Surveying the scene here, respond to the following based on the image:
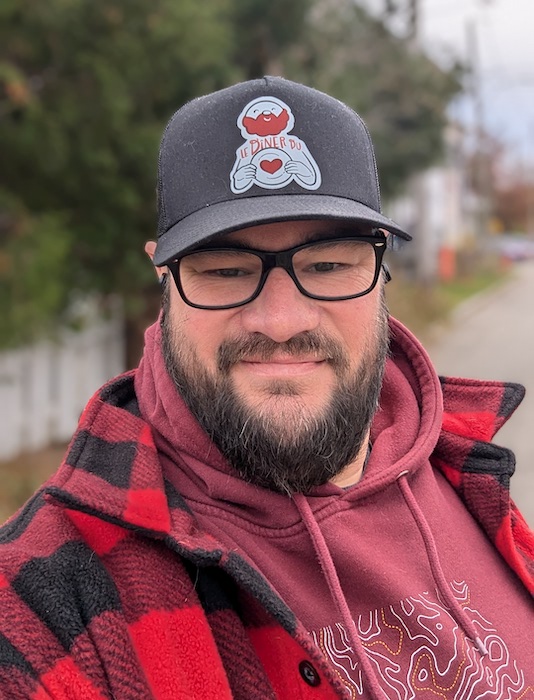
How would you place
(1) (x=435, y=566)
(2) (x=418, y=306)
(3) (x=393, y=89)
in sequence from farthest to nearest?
(2) (x=418, y=306) → (3) (x=393, y=89) → (1) (x=435, y=566)

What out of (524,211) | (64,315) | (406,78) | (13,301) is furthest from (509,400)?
(524,211)

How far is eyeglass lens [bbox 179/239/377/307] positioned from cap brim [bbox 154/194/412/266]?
43mm

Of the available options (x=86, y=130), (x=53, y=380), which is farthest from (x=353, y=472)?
(x=53, y=380)

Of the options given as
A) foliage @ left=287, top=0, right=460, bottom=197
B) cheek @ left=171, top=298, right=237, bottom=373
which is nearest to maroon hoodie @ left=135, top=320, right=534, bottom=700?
cheek @ left=171, top=298, right=237, bottom=373

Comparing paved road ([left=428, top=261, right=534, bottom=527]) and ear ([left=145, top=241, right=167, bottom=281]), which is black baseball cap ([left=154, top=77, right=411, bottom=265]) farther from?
paved road ([left=428, top=261, right=534, bottom=527])

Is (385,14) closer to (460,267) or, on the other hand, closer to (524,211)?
(460,267)

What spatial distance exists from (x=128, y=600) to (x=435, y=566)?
66 cm

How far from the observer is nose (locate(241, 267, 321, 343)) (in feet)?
4.84

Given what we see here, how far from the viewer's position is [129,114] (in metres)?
5.37

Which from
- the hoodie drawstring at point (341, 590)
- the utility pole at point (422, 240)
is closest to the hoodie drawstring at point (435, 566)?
the hoodie drawstring at point (341, 590)

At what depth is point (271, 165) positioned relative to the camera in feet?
4.87

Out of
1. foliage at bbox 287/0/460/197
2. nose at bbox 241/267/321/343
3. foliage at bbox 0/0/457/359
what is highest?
foliage at bbox 287/0/460/197

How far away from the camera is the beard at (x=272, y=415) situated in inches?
58.2

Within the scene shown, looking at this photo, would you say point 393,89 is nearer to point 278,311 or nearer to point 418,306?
point 418,306
